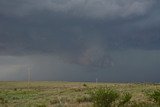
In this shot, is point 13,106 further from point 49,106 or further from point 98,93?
point 98,93

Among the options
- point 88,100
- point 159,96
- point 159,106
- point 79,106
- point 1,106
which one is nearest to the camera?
point 159,106

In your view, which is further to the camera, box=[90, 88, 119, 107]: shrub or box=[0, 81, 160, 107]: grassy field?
box=[0, 81, 160, 107]: grassy field

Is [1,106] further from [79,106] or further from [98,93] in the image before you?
[98,93]

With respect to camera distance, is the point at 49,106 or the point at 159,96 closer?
the point at 159,96

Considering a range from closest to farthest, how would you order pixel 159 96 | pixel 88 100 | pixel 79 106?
pixel 159 96 < pixel 79 106 < pixel 88 100

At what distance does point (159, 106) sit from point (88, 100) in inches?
704

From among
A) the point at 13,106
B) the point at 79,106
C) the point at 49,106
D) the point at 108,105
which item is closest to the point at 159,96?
the point at 108,105

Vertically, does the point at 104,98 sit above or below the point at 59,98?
above

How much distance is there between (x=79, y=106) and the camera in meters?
48.8

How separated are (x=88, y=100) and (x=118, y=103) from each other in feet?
39.2

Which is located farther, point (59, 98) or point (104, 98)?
point (59, 98)

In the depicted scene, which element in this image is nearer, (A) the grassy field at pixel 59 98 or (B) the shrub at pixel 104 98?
(B) the shrub at pixel 104 98

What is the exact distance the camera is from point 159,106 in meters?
41.8

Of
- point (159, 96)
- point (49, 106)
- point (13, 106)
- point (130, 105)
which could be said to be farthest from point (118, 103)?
point (13, 106)
